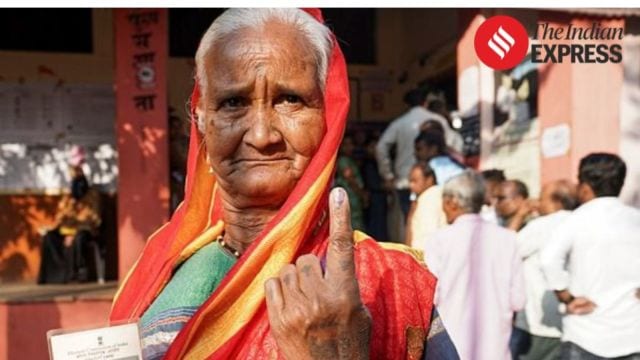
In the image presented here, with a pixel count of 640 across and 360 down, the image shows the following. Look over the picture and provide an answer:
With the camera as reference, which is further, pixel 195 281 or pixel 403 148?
pixel 403 148

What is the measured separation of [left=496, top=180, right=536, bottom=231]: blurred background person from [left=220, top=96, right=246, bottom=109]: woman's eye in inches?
128

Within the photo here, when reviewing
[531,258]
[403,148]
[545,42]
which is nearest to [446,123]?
[403,148]

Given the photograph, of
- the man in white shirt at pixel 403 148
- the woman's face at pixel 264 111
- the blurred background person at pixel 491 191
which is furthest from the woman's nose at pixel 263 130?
the man in white shirt at pixel 403 148

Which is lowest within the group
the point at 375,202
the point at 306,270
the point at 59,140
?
the point at 375,202

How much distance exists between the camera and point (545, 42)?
254cm

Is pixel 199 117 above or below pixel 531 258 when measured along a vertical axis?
above

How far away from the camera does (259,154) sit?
1.13 meters

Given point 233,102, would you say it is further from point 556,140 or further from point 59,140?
point 59,140

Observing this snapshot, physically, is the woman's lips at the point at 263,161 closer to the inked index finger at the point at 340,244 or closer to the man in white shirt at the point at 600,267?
the inked index finger at the point at 340,244

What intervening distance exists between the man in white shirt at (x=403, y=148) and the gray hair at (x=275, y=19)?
378cm

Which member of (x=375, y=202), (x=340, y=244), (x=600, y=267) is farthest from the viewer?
(x=375, y=202)

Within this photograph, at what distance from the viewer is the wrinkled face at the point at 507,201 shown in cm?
418

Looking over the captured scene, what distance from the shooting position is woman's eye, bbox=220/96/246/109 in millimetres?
1144

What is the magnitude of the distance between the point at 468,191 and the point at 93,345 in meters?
3.17
